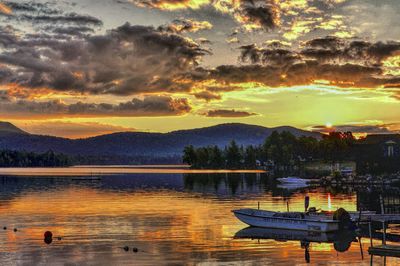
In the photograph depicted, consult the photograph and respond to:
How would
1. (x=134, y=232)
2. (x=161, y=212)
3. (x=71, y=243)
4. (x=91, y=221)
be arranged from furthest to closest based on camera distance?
(x=161, y=212) < (x=91, y=221) < (x=134, y=232) < (x=71, y=243)

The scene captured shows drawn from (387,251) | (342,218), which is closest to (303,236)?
(342,218)

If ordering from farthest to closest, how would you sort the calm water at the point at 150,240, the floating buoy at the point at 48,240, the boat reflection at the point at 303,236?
1. the boat reflection at the point at 303,236
2. the floating buoy at the point at 48,240
3. the calm water at the point at 150,240

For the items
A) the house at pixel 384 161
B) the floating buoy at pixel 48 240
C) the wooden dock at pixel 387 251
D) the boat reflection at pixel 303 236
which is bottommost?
the boat reflection at pixel 303 236

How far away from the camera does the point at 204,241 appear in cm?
5934

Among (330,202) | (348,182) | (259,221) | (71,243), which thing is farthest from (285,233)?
(348,182)

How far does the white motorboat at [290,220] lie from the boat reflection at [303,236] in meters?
0.58

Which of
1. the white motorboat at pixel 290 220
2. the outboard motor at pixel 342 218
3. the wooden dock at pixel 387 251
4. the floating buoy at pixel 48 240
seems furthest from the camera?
the outboard motor at pixel 342 218

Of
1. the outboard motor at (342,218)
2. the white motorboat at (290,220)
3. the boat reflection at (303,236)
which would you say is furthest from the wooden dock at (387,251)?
the outboard motor at (342,218)

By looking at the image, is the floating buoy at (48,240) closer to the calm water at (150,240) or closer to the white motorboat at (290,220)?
the calm water at (150,240)

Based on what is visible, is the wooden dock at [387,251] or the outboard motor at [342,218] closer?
the wooden dock at [387,251]

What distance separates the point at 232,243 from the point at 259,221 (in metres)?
12.4

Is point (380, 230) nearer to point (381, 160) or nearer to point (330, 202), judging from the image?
point (330, 202)

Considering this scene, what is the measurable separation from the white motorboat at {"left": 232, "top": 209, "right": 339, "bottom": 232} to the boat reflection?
0.58 meters

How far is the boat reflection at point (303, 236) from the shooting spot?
6014 cm
